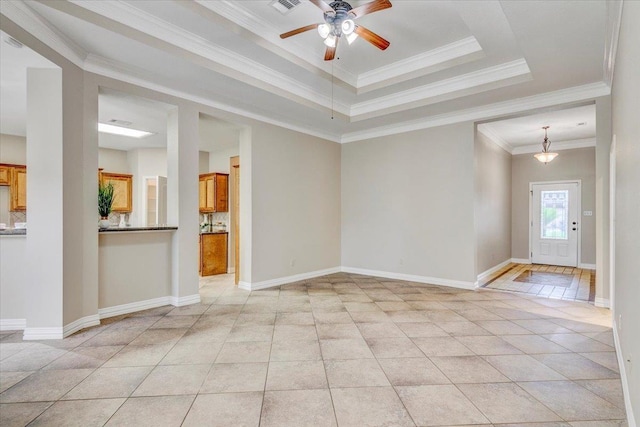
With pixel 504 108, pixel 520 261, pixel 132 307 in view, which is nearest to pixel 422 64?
pixel 504 108

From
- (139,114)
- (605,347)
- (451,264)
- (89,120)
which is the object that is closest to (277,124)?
(139,114)

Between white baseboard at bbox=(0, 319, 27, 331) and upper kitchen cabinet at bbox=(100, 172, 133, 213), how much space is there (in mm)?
4485

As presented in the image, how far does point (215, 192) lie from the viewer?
7.18 metres

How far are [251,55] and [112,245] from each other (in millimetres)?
2877

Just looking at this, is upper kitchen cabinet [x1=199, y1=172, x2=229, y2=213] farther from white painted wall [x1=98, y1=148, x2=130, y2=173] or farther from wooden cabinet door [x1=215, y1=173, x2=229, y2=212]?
white painted wall [x1=98, y1=148, x2=130, y2=173]

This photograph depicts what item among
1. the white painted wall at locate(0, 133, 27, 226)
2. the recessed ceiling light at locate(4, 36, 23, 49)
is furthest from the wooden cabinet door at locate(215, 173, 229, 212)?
the recessed ceiling light at locate(4, 36, 23, 49)

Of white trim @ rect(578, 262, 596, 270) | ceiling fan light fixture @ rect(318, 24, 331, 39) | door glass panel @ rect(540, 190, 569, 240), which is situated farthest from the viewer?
door glass panel @ rect(540, 190, 569, 240)

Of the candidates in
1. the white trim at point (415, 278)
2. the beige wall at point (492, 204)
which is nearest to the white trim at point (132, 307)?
the white trim at point (415, 278)

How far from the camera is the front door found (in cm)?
784

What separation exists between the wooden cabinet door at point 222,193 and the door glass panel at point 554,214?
7783mm

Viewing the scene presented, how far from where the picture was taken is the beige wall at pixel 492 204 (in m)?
5.90

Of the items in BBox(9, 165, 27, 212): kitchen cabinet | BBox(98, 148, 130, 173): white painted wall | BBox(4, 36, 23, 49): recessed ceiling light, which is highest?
BBox(4, 36, 23, 49): recessed ceiling light

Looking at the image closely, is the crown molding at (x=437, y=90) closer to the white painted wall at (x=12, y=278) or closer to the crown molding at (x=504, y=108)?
the crown molding at (x=504, y=108)

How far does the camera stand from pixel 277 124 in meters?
5.74
